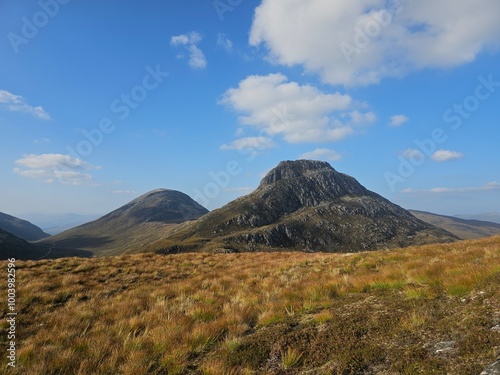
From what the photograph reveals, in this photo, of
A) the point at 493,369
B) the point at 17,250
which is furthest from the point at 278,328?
the point at 17,250

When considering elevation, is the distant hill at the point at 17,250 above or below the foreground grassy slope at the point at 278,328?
below

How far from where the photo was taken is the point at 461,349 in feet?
15.9

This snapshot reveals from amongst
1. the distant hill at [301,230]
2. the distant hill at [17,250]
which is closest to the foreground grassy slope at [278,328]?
the distant hill at [301,230]

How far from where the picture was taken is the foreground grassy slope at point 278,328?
5320mm

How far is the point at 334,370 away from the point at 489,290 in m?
4.93

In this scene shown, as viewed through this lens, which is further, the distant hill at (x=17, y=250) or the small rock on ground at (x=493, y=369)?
the distant hill at (x=17, y=250)

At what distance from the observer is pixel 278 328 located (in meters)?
7.63

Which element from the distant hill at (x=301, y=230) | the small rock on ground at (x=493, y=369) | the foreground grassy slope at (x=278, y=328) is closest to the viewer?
the small rock on ground at (x=493, y=369)

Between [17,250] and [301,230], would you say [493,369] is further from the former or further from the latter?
[17,250]

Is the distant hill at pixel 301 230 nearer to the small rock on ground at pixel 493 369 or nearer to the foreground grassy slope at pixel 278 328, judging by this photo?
the foreground grassy slope at pixel 278 328

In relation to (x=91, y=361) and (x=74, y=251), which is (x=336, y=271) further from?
(x=74, y=251)

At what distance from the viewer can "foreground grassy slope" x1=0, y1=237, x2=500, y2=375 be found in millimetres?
5320

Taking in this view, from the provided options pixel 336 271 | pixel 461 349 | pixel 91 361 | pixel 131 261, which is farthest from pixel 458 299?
pixel 131 261

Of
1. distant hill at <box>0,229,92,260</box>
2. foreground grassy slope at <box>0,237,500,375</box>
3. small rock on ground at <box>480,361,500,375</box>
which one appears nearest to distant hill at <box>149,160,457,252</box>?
distant hill at <box>0,229,92,260</box>
